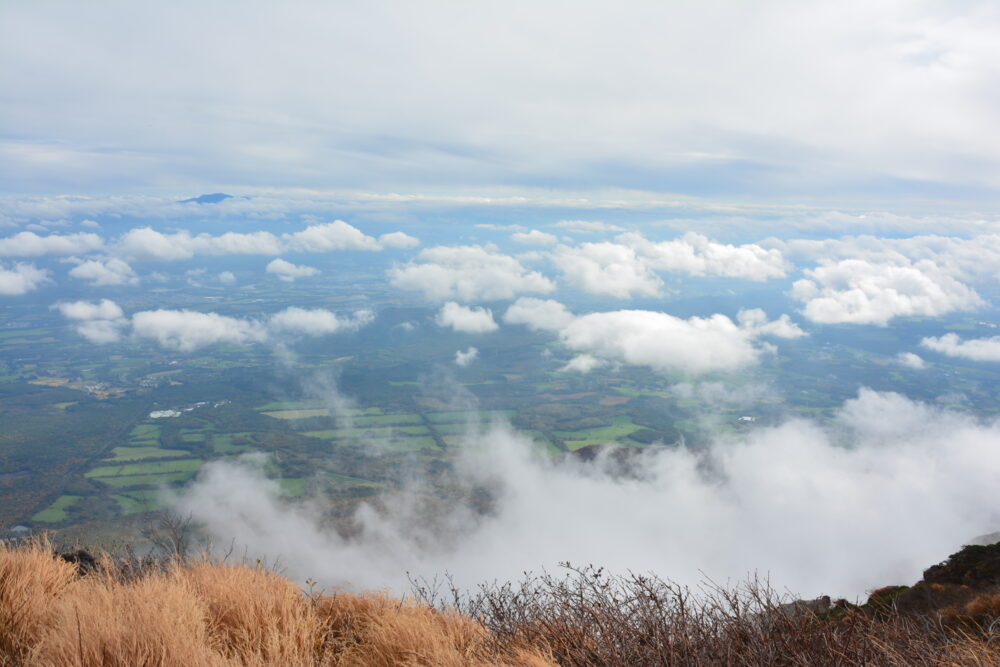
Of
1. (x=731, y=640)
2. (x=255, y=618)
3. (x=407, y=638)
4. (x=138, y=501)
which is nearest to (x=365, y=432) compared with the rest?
(x=138, y=501)

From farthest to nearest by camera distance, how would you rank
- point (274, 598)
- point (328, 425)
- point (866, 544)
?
point (328, 425)
point (866, 544)
point (274, 598)

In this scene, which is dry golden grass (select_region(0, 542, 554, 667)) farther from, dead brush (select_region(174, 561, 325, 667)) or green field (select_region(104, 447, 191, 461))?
green field (select_region(104, 447, 191, 461))

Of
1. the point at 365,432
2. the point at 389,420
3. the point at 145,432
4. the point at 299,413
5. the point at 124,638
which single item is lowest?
the point at 365,432

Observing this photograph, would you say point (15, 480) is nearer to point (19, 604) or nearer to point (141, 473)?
point (141, 473)

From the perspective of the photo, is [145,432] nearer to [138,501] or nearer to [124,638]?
[138,501]

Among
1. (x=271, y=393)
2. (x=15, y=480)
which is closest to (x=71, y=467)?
(x=15, y=480)

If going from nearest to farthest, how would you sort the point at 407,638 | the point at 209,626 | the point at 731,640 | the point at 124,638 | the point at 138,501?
the point at 124,638 → the point at 731,640 → the point at 407,638 → the point at 209,626 → the point at 138,501
